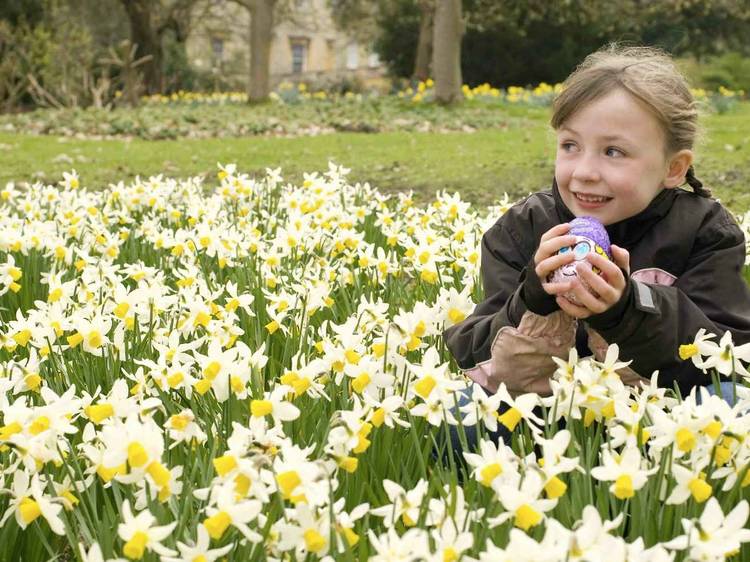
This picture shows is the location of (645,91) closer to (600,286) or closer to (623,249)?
(623,249)

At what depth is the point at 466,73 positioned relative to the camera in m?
26.9

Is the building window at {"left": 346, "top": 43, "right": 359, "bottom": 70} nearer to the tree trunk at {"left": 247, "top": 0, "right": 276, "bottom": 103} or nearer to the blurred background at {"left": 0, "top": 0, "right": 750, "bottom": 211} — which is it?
the blurred background at {"left": 0, "top": 0, "right": 750, "bottom": 211}

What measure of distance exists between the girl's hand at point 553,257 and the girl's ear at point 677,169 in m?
0.55

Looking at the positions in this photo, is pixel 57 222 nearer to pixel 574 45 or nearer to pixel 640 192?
pixel 640 192

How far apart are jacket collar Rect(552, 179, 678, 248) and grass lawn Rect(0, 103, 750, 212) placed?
3.97 metres

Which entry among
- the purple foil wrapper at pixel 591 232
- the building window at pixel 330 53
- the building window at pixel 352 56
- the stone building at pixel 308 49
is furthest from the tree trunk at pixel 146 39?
the building window at pixel 330 53

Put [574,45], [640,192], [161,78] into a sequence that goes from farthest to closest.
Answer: [161,78] → [574,45] → [640,192]

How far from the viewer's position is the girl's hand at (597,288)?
2.01m

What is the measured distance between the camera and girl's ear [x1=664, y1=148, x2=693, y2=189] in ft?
8.20

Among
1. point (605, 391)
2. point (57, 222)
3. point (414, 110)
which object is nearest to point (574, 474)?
point (605, 391)

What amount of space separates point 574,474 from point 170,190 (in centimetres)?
380

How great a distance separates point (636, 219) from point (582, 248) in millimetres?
571

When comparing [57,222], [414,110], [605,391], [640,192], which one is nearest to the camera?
[605,391]

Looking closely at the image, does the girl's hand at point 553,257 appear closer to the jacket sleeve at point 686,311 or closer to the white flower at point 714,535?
the jacket sleeve at point 686,311
